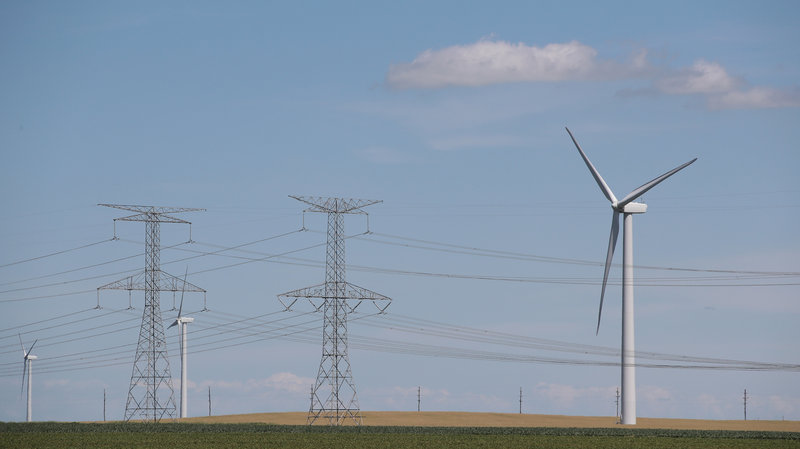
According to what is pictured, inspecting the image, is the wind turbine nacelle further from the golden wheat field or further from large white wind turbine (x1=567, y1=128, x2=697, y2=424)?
the golden wheat field

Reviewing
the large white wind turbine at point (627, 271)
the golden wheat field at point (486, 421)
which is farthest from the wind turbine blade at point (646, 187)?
the golden wheat field at point (486, 421)

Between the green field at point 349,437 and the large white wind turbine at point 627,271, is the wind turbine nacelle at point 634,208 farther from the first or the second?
the green field at point 349,437

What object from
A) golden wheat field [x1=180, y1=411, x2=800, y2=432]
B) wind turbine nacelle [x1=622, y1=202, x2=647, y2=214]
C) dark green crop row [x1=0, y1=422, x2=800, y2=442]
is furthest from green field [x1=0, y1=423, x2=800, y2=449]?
golden wheat field [x1=180, y1=411, x2=800, y2=432]

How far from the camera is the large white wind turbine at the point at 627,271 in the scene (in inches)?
4333

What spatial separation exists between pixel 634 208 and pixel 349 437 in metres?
40.0

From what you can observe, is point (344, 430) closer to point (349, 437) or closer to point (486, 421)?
point (349, 437)

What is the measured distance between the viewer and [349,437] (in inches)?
3730

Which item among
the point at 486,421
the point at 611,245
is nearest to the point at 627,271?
the point at 611,245

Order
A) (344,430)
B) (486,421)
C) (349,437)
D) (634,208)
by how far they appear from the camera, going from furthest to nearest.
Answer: (486,421), (634,208), (344,430), (349,437)

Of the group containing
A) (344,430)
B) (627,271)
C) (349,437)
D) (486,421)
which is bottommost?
(486,421)

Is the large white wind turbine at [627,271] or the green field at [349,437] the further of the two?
the large white wind turbine at [627,271]

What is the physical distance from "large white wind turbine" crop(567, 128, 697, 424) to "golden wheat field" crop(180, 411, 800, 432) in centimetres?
2793

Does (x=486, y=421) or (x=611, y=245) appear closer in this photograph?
(x=611, y=245)

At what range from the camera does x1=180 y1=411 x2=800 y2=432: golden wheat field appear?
145 metres
